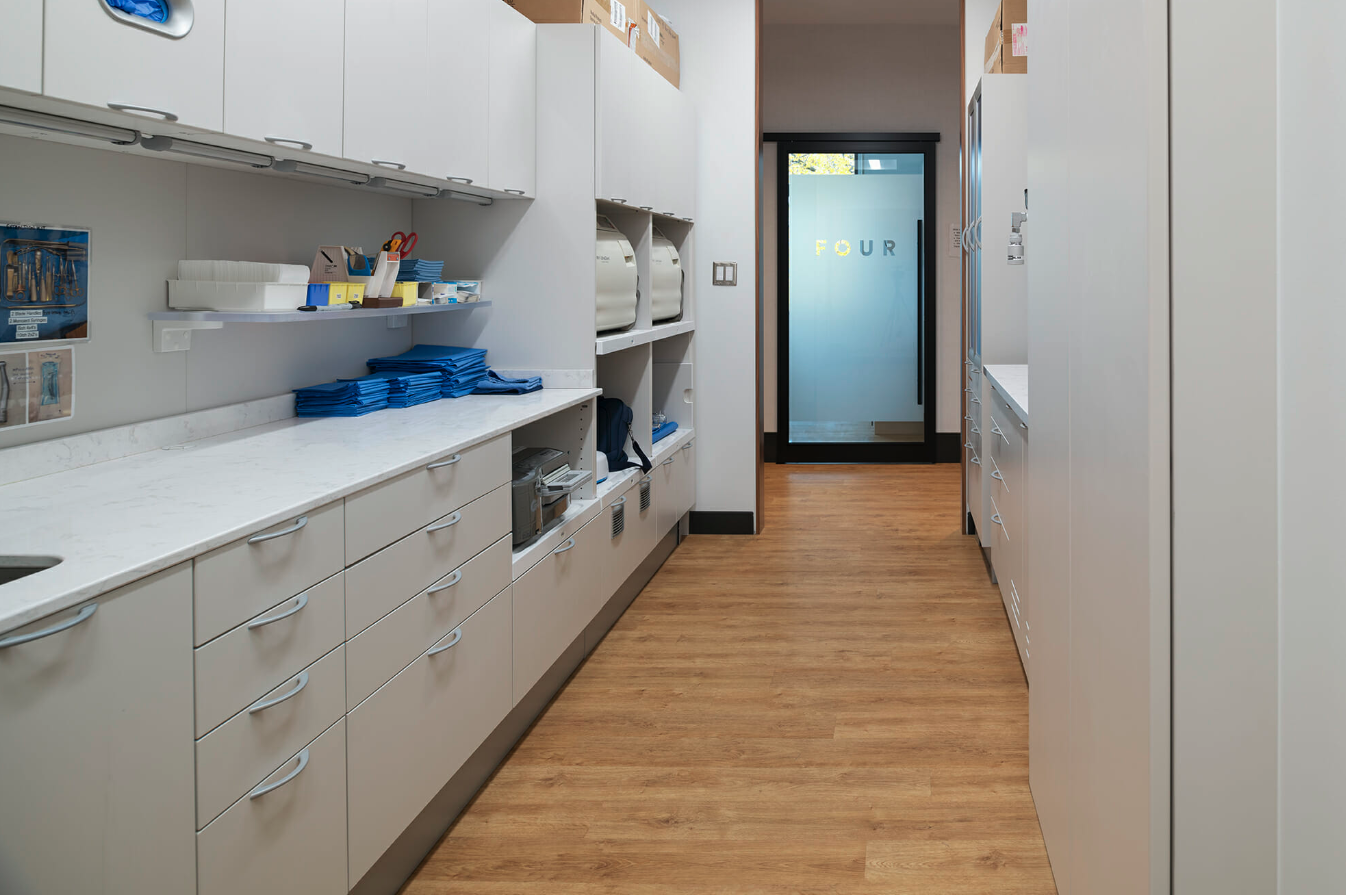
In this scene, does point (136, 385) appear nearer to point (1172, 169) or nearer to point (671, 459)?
point (1172, 169)

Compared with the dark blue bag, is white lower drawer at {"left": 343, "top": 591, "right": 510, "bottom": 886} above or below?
below

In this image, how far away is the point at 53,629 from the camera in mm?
1186

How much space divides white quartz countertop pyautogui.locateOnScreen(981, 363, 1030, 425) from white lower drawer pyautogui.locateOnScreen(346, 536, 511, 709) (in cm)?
135

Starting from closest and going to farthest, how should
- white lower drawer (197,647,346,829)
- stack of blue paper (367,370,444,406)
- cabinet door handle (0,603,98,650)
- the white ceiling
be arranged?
cabinet door handle (0,603,98,650) < white lower drawer (197,647,346,829) < stack of blue paper (367,370,444,406) < the white ceiling

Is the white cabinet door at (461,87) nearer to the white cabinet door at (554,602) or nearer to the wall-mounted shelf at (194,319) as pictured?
the wall-mounted shelf at (194,319)

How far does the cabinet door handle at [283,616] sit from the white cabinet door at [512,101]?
1.80m

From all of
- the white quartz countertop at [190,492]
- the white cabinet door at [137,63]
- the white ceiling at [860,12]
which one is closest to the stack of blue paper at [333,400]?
the white quartz countertop at [190,492]

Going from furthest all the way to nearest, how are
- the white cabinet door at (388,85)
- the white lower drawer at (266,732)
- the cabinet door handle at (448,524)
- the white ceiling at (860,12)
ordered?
1. the white ceiling at (860,12)
2. the white cabinet door at (388,85)
3. the cabinet door handle at (448,524)
4. the white lower drawer at (266,732)

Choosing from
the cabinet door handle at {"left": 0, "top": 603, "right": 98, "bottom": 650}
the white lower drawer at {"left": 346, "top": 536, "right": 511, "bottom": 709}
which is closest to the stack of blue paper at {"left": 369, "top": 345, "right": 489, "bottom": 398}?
the white lower drawer at {"left": 346, "top": 536, "right": 511, "bottom": 709}

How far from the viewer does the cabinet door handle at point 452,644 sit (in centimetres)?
226

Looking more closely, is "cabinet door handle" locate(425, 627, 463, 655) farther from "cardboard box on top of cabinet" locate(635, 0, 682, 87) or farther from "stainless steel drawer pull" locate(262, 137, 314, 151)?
"cardboard box on top of cabinet" locate(635, 0, 682, 87)

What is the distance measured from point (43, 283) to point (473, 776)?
4.58 feet

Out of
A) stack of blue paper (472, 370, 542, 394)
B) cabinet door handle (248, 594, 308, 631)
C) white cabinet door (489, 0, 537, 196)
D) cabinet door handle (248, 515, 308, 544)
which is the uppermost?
white cabinet door (489, 0, 537, 196)

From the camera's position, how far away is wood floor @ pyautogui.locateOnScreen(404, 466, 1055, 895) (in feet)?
7.39
